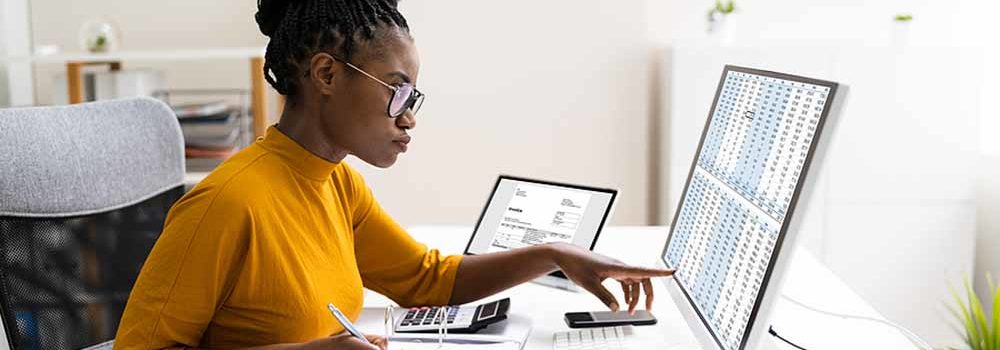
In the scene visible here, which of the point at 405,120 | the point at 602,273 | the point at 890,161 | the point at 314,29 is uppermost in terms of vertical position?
the point at 314,29

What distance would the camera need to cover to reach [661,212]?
3.50 meters

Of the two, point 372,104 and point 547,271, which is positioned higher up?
point 372,104

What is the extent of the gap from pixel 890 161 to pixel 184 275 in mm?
2705

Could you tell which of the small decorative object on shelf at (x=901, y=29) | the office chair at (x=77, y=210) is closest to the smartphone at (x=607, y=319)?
the office chair at (x=77, y=210)

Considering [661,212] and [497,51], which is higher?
[497,51]

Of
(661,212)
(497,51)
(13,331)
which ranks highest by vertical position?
(497,51)

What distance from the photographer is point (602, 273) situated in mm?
1551

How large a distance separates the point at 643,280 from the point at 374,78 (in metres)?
0.52

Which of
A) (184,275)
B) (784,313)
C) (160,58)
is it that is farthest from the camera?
(160,58)

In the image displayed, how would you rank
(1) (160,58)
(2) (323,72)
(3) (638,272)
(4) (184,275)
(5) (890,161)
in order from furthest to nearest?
(5) (890,161) → (1) (160,58) → (3) (638,272) → (2) (323,72) → (4) (184,275)

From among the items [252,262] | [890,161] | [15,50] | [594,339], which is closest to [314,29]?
[252,262]

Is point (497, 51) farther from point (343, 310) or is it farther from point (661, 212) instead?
point (343, 310)

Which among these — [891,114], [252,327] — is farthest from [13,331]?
[891,114]

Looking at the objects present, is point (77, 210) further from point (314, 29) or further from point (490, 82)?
point (490, 82)
